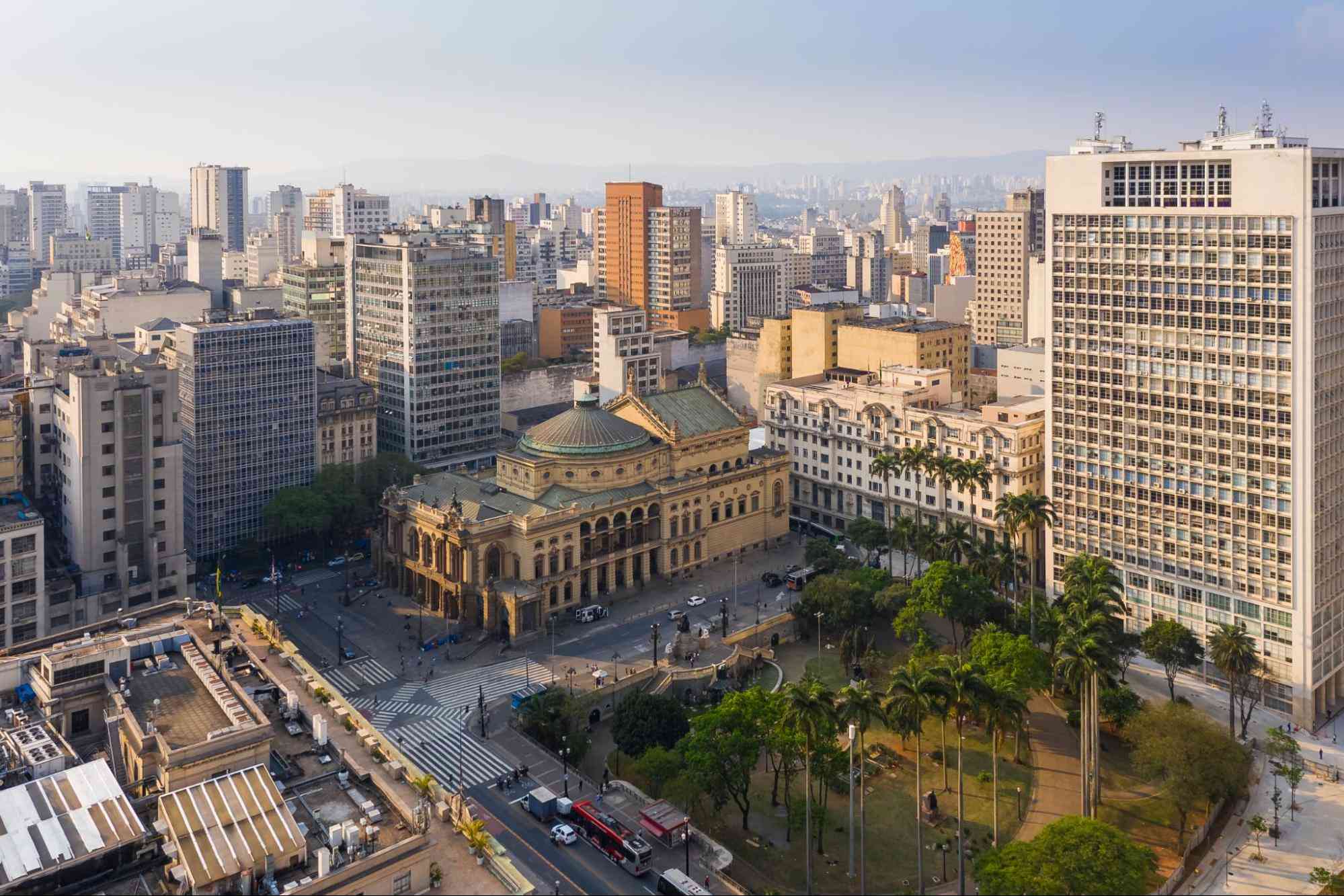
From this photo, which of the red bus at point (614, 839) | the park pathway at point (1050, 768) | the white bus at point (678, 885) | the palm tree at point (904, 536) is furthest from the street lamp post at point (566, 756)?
the palm tree at point (904, 536)

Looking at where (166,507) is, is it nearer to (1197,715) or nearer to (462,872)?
(462,872)

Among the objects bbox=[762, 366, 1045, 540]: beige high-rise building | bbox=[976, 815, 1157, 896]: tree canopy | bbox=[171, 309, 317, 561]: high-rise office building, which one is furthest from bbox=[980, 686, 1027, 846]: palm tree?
bbox=[171, 309, 317, 561]: high-rise office building

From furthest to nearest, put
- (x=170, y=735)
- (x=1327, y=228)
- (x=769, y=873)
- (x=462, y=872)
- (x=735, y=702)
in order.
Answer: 1. (x=1327, y=228)
2. (x=735, y=702)
3. (x=769, y=873)
4. (x=170, y=735)
5. (x=462, y=872)

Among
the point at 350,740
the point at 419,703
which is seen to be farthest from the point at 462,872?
the point at 419,703

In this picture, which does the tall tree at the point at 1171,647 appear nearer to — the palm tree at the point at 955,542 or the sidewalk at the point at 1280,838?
the sidewalk at the point at 1280,838

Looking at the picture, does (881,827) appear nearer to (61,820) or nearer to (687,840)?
(687,840)

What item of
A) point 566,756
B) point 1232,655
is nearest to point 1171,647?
Answer: point 1232,655
